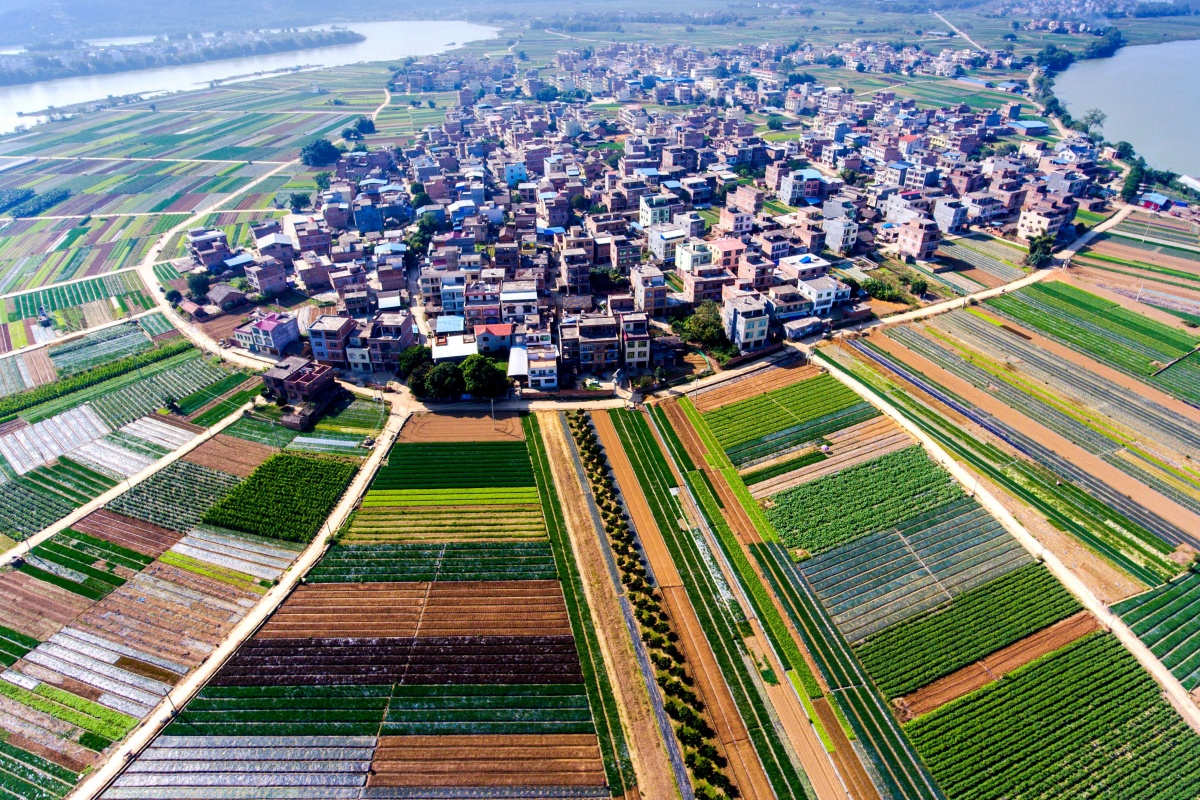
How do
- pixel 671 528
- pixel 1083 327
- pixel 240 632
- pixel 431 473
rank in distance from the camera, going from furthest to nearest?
pixel 1083 327 < pixel 431 473 < pixel 671 528 < pixel 240 632

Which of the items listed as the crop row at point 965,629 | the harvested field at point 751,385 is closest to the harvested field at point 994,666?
the crop row at point 965,629

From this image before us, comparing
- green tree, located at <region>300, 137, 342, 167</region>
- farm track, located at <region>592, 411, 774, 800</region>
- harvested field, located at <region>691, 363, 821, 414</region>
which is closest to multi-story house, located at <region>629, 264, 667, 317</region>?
harvested field, located at <region>691, 363, 821, 414</region>

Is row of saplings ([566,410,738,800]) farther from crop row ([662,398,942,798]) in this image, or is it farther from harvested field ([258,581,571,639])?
crop row ([662,398,942,798])

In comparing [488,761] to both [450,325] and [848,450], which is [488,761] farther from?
[450,325]

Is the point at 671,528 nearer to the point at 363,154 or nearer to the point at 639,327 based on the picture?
the point at 639,327

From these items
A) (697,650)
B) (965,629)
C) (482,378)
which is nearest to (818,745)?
(697,650)

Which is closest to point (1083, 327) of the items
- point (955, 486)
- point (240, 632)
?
point (955, 486)

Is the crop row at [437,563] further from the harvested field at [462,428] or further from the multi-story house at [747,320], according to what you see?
the multi-story house at [747,320]
